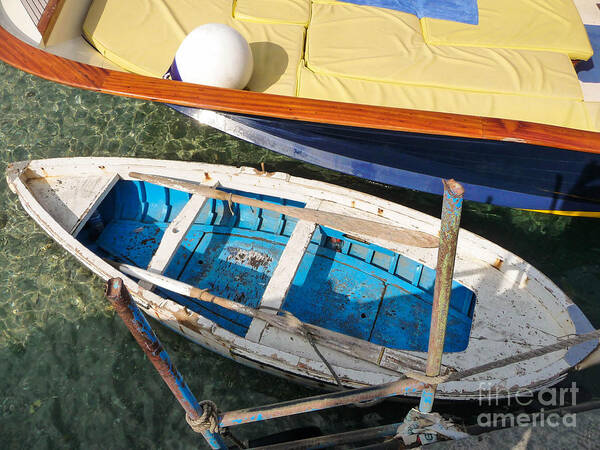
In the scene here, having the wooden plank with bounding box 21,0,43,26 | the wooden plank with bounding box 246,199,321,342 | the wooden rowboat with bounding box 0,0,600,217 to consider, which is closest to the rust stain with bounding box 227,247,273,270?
the wooden plank with bounding box 246,199,321,342

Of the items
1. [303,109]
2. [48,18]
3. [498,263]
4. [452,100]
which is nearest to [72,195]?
[48,18]

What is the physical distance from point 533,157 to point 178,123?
4881mm

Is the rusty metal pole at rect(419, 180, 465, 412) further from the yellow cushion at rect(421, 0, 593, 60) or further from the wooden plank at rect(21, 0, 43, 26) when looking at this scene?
the wooden plank at rect(21, 0, 43, 26)

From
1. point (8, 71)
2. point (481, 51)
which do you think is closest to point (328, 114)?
point (481, 51)

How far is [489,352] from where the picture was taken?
12.8 ft

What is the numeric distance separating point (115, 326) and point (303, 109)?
3.23 m

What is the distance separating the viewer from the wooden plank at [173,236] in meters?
4.53

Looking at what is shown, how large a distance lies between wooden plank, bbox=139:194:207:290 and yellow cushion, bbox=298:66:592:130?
1645 millimetres

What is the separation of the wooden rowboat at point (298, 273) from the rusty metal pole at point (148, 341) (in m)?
1.07

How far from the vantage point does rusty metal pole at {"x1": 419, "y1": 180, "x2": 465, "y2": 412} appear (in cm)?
204

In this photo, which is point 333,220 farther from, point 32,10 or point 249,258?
point 32,10

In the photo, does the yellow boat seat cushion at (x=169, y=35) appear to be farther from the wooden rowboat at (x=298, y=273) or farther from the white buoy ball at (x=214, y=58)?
the wooden rowboat at (x=298, y=273)

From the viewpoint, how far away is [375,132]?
4.23 meters

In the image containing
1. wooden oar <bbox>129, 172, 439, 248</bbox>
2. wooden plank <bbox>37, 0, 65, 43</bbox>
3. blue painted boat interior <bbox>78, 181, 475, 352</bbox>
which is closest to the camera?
wooden oar <bbox>129, 172, 439, 248</bbox>
